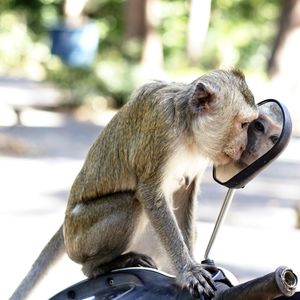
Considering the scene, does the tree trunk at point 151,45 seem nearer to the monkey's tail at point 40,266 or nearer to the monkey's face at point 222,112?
the monkey's tail at point 40,266

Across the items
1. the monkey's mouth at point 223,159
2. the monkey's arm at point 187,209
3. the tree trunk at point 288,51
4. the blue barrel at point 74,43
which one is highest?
the monkey's mouth at point 223,159

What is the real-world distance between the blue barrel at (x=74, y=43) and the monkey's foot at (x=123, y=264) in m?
20.6

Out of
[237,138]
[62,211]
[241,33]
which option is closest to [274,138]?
[237,138]

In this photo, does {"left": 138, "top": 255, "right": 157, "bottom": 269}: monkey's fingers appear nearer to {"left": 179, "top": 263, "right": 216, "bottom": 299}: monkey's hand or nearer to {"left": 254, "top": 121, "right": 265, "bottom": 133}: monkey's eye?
{"left": 179, "top": 263, "right": 216, "bottom": 299}: monkey's hand

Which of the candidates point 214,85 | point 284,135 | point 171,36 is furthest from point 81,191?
point 171,36

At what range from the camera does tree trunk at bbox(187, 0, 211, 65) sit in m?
24.4

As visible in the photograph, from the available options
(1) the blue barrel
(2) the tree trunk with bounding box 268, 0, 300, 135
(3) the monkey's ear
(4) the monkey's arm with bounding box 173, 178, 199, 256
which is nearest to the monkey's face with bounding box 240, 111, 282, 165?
(3) the monkey's ear

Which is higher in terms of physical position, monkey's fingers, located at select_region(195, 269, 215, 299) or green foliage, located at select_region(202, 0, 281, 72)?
monkey's fingers, located at select_region(195, 269, 215, 299)

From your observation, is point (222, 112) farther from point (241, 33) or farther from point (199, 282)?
point (241, 33)

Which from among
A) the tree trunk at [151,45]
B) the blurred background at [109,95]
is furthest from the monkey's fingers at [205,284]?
the tree trunk at [151,45]

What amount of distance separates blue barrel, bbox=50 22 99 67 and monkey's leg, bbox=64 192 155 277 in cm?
2047

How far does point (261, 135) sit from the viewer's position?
2.43 m

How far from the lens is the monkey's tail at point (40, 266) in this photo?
3.31 m

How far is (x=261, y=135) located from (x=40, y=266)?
128 centimetres
